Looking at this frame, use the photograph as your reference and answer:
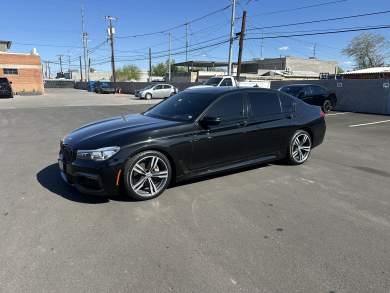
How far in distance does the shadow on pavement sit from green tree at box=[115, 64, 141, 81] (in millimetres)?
110734

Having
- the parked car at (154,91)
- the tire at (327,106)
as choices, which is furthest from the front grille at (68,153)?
the parked car at (154,91)

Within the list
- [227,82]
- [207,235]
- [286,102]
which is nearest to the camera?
[207,235]

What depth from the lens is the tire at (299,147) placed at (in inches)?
238

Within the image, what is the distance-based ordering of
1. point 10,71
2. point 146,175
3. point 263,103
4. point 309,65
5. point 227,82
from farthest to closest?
point 309,65
point 10,71
point 227,82
point 263,103
point 146,175

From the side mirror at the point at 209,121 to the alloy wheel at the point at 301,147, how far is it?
2055 mm

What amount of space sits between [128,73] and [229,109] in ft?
377

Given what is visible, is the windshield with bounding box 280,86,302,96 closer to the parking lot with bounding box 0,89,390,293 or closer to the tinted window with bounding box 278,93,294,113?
the tinted window with bounding box 278,93,294,113

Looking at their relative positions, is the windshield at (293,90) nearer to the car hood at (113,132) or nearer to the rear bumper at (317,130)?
the rear bumper at (317,130)

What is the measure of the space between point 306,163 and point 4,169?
559cm

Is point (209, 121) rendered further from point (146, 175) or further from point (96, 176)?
point (96, 176)

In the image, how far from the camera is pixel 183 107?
17.4 feet

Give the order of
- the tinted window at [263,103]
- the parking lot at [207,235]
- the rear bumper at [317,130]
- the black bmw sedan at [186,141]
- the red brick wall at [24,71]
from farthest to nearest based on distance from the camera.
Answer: the red brick wall at [24,71] < the rear bumper at [317,130] < the tinted window at [263,103] < the black bmw sedan at [186,141] < the parking lot at [207,235]

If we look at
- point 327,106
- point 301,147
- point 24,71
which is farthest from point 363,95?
point 24,71

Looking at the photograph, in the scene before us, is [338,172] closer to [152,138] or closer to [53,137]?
[152,138]
